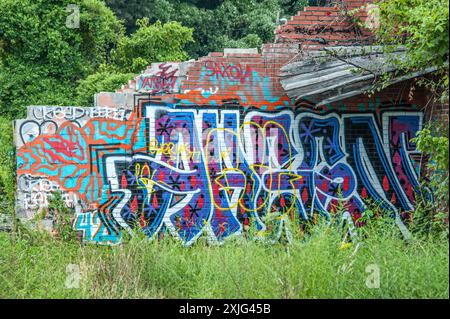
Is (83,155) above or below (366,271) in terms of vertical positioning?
above

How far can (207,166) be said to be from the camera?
10688 mm

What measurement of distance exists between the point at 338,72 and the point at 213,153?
7.94 ft

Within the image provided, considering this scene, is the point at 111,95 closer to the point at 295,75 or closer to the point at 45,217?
the point at 45,217

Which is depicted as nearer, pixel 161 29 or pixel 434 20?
pixel 434 20

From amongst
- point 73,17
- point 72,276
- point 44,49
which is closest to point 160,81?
point 72,276

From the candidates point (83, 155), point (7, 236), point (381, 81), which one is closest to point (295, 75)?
point (381, 81)

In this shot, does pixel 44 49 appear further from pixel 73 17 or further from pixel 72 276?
pixel 72 276

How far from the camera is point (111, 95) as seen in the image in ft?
34.9

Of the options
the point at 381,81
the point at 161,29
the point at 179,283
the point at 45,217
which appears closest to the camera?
the point at 179,283

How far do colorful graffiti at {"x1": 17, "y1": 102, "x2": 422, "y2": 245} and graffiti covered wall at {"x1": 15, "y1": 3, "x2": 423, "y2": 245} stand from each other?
2cm

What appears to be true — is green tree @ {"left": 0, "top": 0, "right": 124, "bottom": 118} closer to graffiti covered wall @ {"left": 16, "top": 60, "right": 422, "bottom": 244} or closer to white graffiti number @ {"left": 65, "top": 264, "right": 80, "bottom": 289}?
graffiti covered wall @ {"left": 16, "top": 60, "right": 422, "bottom": 244}

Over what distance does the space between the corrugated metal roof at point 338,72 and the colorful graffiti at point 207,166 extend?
0.78 meters

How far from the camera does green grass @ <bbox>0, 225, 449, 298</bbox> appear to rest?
737cm
